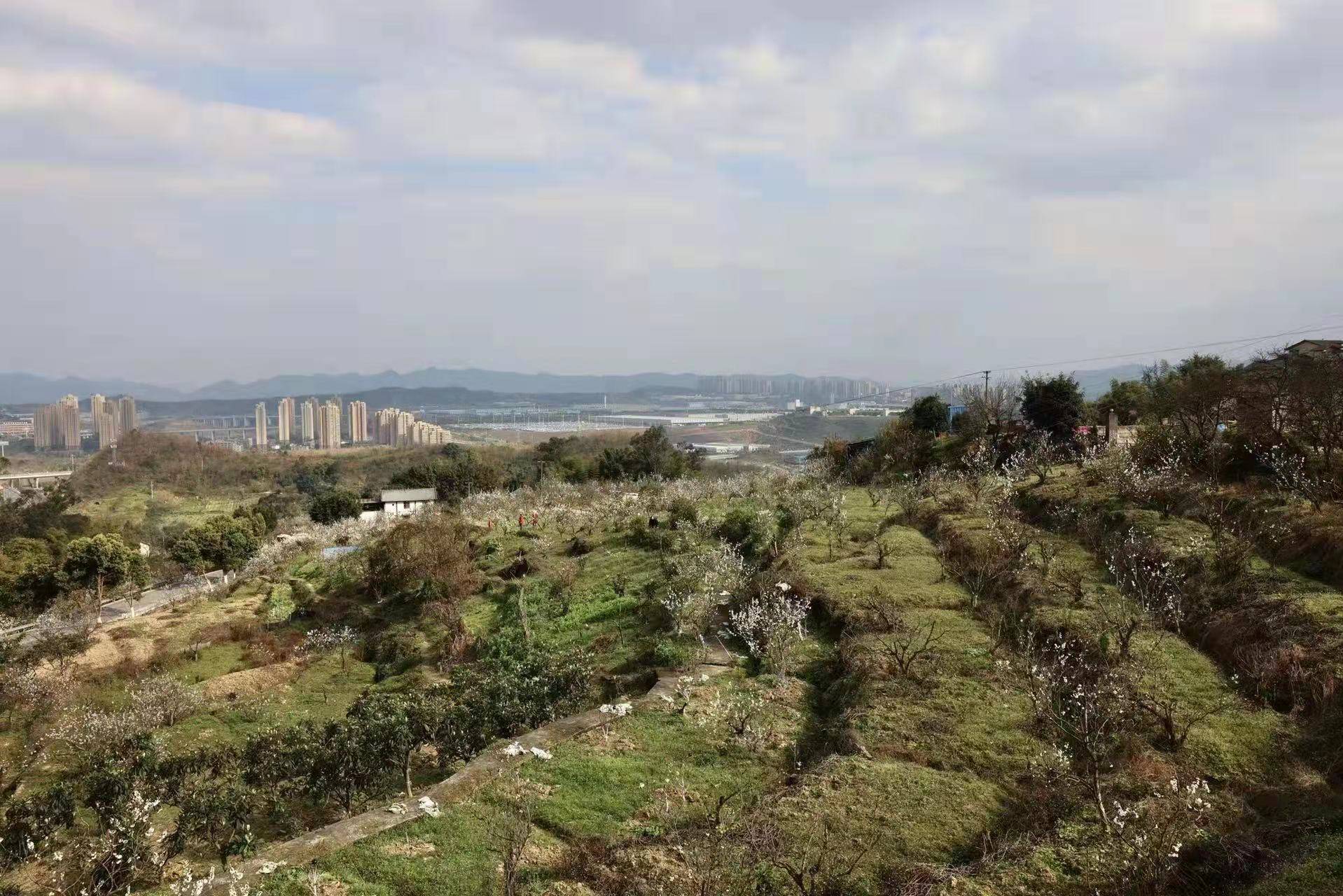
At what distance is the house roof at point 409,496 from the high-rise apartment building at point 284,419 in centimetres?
13314

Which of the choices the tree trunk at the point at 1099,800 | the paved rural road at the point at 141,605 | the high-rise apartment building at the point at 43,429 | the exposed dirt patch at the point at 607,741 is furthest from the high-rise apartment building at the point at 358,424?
the tree trunk at the point at 1099,800

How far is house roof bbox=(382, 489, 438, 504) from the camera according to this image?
48438 millimetres

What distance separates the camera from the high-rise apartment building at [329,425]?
5778 inches

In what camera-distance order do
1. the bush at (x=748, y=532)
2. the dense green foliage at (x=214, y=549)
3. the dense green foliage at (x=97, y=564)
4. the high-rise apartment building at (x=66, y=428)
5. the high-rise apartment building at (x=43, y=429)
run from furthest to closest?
the high-rise apartment building at (x=43, y=429)
the high-rise apartment building at (x=66, y=428)
the dense green foliage at (x=214, y=549)
the dense green foliage at (x=97, y=564)
the bush at (x=748, y=532)

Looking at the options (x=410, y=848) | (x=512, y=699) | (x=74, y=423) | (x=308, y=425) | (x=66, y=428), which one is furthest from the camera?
(x=308, y=425)

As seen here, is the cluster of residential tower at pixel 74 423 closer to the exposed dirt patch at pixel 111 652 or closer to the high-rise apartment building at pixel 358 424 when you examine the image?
the high-rise apartment building at pixel 358 424

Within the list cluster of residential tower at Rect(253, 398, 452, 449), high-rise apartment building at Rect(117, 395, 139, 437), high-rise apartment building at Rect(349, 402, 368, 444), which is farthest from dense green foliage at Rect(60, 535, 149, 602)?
high-rise apartment building at Rect(117, 395, 139, 437)

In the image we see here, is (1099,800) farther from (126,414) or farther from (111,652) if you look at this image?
(126,414)

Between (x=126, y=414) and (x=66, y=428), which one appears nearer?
(x=66, y=428)

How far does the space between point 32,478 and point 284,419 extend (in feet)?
272

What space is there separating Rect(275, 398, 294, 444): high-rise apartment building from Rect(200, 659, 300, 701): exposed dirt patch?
166 metres

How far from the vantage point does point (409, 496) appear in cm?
4897

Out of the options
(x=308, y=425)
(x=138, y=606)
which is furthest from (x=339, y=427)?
(x=138, y=606)

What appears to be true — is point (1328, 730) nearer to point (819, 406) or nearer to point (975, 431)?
point (975, 431)
